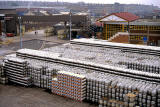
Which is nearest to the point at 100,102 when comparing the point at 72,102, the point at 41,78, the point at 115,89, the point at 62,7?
the point at 115,89

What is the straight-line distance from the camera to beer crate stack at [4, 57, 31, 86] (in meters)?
18.1

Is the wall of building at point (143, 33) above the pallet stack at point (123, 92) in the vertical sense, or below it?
above

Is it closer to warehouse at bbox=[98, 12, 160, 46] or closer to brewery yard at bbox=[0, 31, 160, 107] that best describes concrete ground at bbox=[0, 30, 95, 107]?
brewery yard at bbox=[0, 31, 160, 107]

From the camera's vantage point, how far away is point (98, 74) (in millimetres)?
16078

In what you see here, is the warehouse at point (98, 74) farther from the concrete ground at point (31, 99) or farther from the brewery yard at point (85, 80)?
the concrete ground at point (31, 99)

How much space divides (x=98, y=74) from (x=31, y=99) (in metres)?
5.20

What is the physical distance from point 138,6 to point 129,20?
8100 centimetres

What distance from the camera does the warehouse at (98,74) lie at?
13.4 m

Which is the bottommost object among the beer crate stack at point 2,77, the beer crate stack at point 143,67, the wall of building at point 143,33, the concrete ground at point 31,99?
the concrete ground at point 31,99

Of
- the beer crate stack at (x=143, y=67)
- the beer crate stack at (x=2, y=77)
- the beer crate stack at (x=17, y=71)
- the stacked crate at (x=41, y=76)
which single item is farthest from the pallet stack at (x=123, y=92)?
the beer crate stack at (x=2, y=77)

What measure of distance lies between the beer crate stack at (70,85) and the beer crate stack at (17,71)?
305 centimetres

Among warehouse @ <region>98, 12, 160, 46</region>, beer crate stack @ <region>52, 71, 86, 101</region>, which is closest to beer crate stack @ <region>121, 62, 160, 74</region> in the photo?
beer crate stack @ <region>52, 71, 86, 101</region>

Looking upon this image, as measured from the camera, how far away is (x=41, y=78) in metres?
17.7

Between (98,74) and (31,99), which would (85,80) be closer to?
(98,74)
